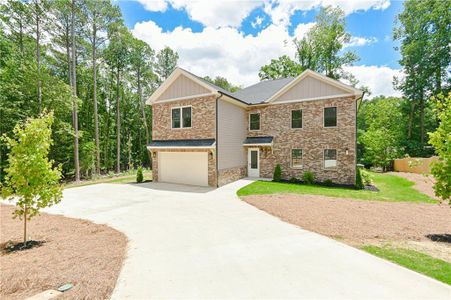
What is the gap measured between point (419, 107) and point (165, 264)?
35.3 meters

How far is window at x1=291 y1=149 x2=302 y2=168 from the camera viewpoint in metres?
16.0

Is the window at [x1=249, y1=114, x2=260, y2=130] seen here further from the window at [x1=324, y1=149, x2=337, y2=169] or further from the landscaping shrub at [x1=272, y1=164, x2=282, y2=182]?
the window at [x1=324, y1=149, x2=337, y2=169]

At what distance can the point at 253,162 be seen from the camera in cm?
1762

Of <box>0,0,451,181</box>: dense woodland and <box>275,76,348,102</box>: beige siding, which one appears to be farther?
<box>0,0,451,181</box>: dense woodland

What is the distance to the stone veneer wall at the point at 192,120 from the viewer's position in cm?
1398

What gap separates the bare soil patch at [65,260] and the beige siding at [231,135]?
876cm

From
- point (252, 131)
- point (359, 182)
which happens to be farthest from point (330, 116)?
point (252, 131)

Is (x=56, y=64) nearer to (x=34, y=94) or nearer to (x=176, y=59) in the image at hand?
(x=34, y=94)

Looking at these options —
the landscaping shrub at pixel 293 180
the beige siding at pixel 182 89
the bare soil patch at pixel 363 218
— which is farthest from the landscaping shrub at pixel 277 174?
the beige siding at pixel 182 89

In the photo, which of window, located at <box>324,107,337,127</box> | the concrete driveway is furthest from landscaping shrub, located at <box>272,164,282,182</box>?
the concrete driveway

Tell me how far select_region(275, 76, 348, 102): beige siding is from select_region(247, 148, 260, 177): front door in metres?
4.51

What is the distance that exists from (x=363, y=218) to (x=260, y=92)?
13.9 meters

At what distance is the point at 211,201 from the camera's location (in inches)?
403

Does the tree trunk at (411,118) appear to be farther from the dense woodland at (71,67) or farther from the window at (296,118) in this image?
the dense woodland at (71,67)
